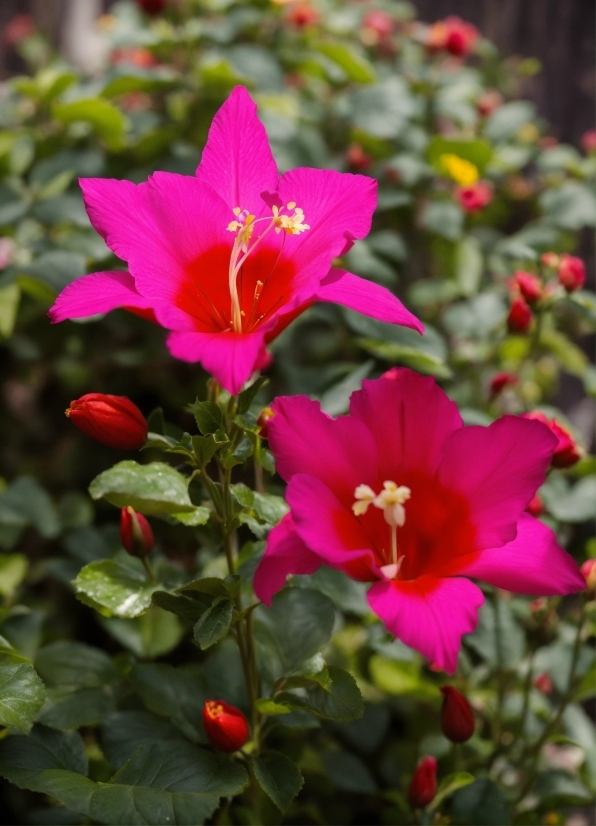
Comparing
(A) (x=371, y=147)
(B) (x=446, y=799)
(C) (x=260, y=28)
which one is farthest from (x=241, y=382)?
(C) (x=260, y=28)

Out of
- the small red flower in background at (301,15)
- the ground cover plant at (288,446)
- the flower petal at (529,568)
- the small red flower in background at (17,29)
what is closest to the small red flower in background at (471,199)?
the ground cover plant at (288,446)

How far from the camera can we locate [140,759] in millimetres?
719

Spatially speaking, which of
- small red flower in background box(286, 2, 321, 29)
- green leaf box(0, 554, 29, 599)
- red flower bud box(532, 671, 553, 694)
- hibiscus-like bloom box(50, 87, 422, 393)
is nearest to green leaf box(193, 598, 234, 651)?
hibiscus-like bloom box(50, 87, 422, 393)

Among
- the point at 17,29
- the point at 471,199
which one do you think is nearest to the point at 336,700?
the point at 471,199

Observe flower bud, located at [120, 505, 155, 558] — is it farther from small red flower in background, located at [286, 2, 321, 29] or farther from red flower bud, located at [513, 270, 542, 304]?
small red flower in background, located at [286, 2, 321, 29]

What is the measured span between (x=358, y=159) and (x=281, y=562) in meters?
1.06

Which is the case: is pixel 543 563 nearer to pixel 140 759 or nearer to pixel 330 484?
pixel 330 484

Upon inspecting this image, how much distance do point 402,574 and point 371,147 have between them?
3.39 feet

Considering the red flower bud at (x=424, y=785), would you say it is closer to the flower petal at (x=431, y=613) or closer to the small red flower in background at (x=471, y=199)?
the flower petal at (x=431, y=613)

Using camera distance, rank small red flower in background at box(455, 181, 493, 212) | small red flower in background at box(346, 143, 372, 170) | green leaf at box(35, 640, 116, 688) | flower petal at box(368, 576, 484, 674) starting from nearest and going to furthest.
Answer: flower petal at box(368, 576, 484, 674) → green leaf at box(35, 640, 116, 688) → small red flower in background at box(455, 181, 493, 212) → small red flower in background at box(346, 143, 372, 170)

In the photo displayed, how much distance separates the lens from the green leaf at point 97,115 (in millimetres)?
1252

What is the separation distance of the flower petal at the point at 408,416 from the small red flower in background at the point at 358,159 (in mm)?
912

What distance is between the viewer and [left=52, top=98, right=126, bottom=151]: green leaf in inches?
49.3

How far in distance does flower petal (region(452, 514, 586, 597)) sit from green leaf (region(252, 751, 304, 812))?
0.24 metres
